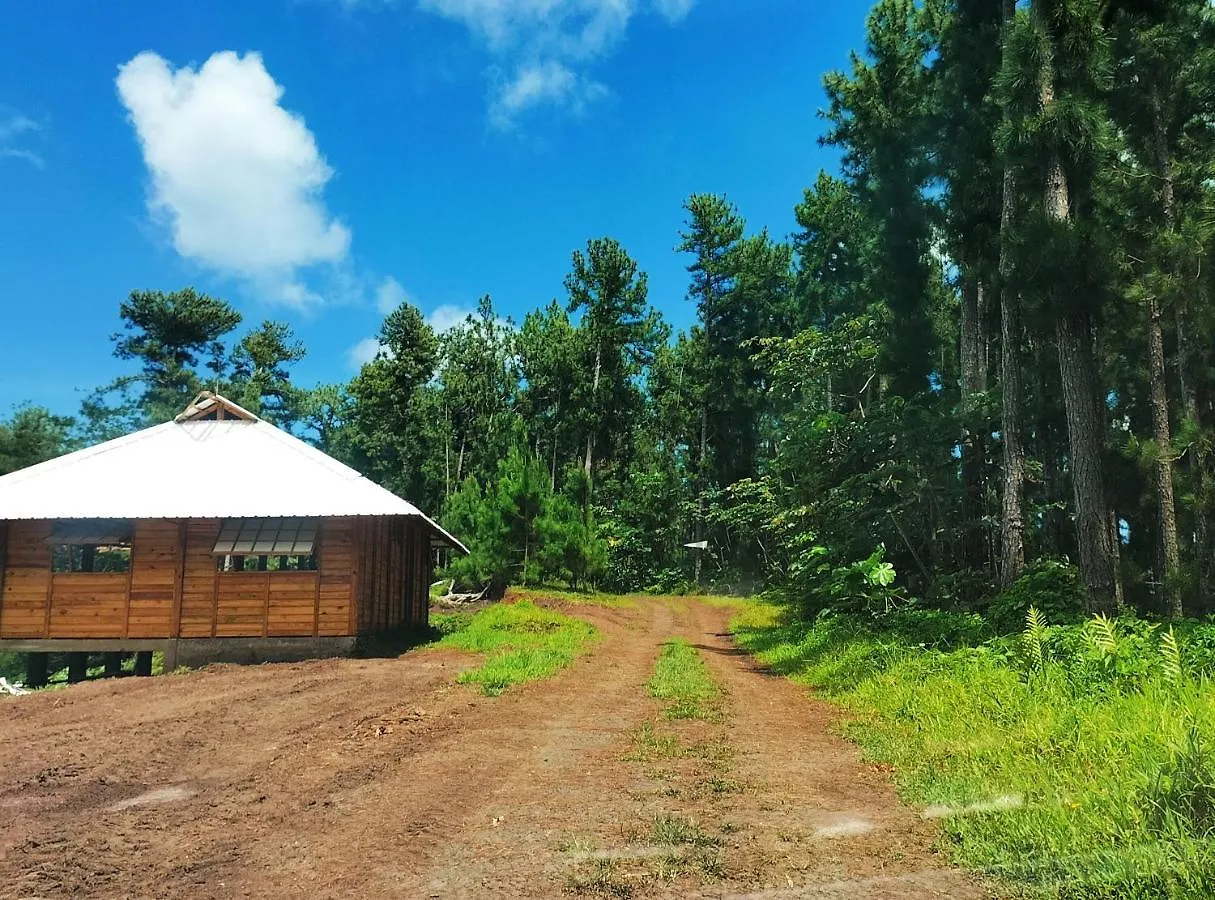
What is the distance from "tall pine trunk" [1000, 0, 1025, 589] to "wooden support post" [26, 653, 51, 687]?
1878cm

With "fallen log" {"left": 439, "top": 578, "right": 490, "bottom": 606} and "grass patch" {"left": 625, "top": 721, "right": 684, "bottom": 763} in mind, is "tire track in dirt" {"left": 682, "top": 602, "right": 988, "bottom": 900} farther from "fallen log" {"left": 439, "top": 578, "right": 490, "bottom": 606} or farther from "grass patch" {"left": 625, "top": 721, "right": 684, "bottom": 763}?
"fallen log" {"left": 439, "top": 578, "right": 490, "bottom": 606}

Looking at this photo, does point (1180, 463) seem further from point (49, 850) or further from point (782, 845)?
point (49, 850)

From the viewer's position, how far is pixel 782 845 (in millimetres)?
4445

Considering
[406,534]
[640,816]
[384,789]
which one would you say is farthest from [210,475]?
[640,816]

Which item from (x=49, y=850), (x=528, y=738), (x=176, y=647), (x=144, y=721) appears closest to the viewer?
(x=49, y=850)

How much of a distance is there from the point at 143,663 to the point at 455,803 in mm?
13652

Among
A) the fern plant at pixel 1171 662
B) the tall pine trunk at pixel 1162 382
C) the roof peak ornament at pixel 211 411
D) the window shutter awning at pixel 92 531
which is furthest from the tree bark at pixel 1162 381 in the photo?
the window shutter awning at pixel 92 531

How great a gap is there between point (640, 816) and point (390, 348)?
43.9 m

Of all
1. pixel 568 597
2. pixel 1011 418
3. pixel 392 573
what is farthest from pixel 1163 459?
pixel 568 597

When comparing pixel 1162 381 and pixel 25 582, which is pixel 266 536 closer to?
pixel 25 582

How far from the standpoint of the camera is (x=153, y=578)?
15.5m

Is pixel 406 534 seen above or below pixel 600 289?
below

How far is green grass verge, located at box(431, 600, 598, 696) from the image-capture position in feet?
38.7

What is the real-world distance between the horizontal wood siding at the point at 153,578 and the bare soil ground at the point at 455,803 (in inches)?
194
